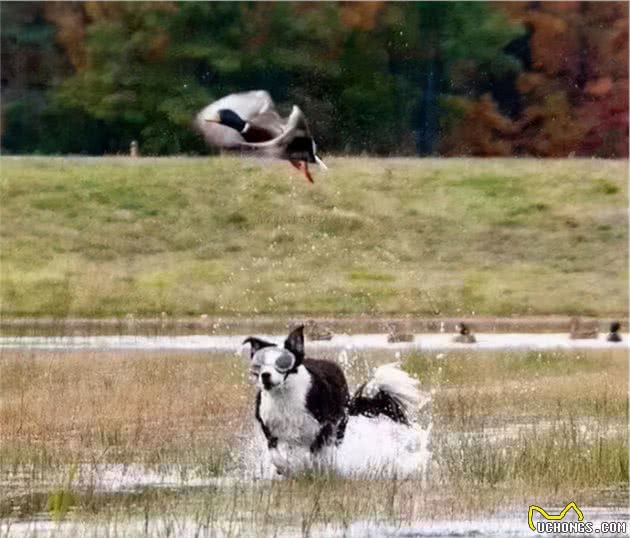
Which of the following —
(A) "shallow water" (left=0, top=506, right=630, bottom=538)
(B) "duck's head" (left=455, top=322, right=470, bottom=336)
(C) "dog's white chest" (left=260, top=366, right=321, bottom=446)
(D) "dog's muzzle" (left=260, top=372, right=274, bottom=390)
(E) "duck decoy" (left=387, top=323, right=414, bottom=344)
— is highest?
(B) "duck's head" (left=455, top=322, right=470, bottom=336)

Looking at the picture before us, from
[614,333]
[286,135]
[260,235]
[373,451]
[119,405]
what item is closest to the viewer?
[373,451]

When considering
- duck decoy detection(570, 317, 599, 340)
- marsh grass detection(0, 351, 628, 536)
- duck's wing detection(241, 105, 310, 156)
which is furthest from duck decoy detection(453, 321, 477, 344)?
duck's wing detection(241, 105, 310, 156)

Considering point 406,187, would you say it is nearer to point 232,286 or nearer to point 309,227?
point 309,227

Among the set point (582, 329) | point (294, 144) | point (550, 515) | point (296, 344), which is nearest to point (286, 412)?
point (296, 344)

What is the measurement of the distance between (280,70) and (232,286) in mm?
1179

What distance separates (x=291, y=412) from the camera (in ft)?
20.5

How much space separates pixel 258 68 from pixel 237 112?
10.9 inches

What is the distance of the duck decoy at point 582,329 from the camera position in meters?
7.46

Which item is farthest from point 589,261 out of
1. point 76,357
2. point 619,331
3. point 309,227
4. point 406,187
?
point 76,357

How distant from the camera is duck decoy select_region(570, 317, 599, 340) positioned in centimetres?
746

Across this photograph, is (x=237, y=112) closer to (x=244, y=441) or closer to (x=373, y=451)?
(x=244, y=441)

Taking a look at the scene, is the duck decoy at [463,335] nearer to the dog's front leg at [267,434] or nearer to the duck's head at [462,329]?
the duck's head at [462,329]

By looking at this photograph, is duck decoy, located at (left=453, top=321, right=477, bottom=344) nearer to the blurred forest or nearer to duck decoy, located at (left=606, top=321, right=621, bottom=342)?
duck decoy, located at (left=606, top=321, right=621, bottom=342)

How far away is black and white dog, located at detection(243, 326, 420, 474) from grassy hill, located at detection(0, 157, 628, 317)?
0.65 meters
